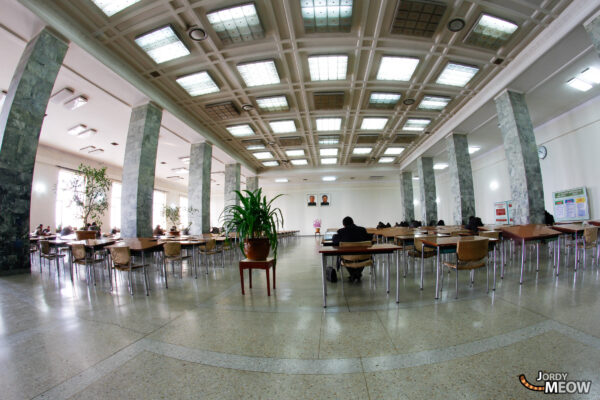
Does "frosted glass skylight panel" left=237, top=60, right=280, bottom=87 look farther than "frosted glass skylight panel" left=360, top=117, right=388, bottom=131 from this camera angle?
No

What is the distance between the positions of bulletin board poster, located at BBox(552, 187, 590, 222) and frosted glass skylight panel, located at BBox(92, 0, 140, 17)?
12807 millimetres

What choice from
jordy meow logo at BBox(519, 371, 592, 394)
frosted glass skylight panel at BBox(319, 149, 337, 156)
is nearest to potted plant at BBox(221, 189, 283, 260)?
jordy meow logo at BBox(519, 371, 592, 394)

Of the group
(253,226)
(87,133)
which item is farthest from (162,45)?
(87,133)

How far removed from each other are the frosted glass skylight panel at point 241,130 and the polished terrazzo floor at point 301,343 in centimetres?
694

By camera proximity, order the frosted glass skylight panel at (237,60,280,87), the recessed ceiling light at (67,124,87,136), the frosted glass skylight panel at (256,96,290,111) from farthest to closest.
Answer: the recessed ceiling light at (67,124,87,136), the frosted glass skylight panel at (256,96,290,111), the frosted glass skylight panel at (237,60,280,87)

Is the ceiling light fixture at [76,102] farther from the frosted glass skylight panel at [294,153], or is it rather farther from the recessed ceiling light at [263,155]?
the frosted glass skylight panel at [294,153]

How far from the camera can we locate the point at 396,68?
18.3 ft

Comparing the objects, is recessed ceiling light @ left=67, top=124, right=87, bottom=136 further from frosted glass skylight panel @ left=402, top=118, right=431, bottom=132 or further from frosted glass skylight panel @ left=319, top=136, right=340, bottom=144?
frosted glass skylight panel @ left=402, top=118, right=431, bottom=132

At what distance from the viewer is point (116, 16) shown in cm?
413

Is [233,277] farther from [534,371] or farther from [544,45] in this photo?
[544,45]

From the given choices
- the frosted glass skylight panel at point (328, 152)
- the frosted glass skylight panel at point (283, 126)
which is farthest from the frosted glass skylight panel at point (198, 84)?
the frosted glass skylight panel at point (328, 152)

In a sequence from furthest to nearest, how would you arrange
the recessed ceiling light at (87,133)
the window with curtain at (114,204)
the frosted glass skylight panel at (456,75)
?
1. the window with curtain at (114,204)
2. the recessed ceiling light at (87,133)
3. the frosted glass skylight panel at (456,75)

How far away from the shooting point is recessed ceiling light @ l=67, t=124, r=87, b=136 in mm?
→ 8031

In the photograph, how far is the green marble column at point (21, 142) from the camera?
3529 millimetres
